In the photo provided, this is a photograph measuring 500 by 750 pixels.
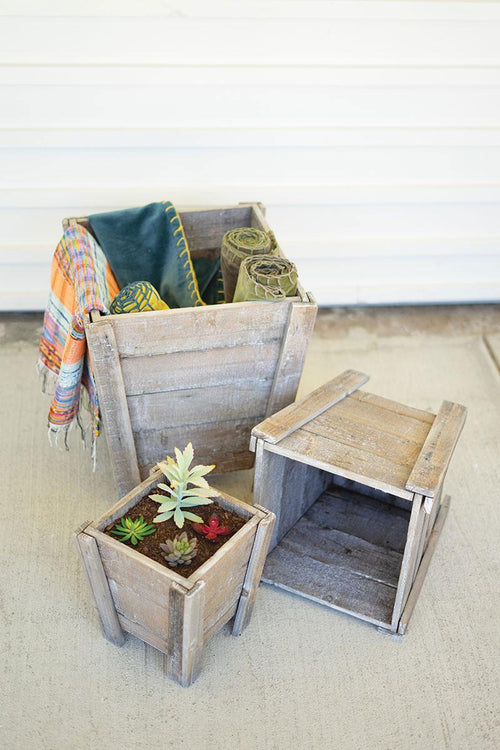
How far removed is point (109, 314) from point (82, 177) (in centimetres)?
100

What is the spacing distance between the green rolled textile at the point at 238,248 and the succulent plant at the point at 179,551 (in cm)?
85

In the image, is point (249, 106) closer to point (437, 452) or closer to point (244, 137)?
point (244, 137)

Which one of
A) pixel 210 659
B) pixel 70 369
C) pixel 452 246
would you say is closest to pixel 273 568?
pixel 210 659

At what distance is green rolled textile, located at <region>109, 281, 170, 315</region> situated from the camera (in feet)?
6.43

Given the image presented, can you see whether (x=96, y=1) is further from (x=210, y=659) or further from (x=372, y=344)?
(x=210, y=659)

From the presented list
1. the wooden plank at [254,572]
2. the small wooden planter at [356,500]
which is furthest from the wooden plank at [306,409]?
the wooden plank at [254,572]

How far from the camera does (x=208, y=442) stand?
221 cm

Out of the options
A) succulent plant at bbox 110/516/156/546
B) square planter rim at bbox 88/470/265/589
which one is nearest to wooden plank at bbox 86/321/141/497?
square planter rim at bbox 88/470/265/589

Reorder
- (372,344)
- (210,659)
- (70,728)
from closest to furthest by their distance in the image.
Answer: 1. (70,728)
2. (210,659)
3. (372,344)

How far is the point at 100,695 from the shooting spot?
1737 mm

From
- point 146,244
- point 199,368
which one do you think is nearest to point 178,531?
point 199,368

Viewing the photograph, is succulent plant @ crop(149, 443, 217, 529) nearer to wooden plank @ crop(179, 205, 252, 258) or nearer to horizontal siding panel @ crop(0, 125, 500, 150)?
wooden plank @ crop(179, 205, 252, 258)

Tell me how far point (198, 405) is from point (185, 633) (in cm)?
68

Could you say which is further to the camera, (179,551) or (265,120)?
(265,120)
